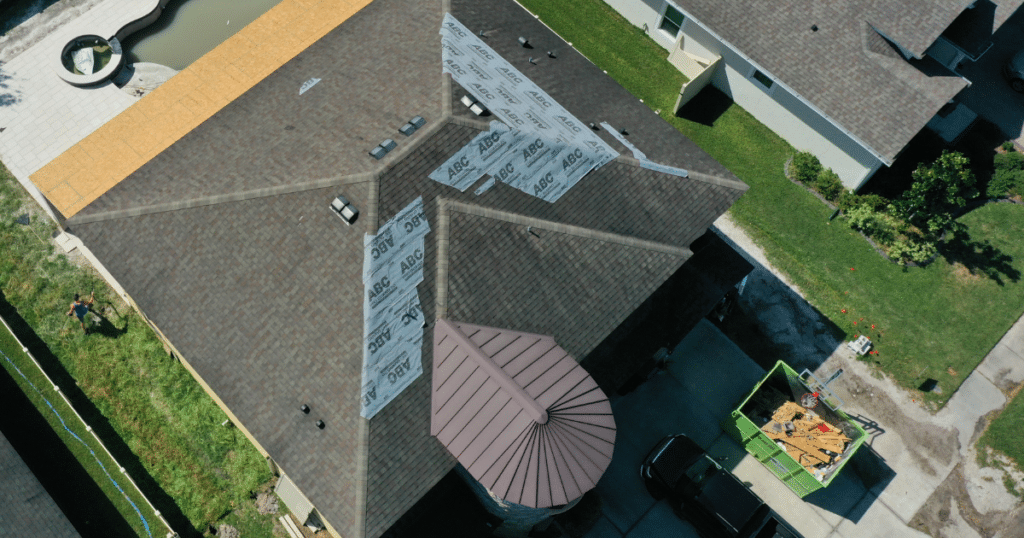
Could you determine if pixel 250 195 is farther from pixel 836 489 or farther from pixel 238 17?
pixel 836 489

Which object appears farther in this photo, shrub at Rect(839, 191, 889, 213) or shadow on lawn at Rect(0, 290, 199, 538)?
shrub at Rect(839, 191, 889, 213)

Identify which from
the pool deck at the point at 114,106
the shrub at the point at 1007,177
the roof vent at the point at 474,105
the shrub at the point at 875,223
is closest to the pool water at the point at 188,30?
the pool deck at the point at 114,106

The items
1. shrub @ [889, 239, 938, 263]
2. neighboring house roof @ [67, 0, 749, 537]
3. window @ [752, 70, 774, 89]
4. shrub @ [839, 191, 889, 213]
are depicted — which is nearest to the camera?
neighboring house roof @ [67, 0, 749, 537]

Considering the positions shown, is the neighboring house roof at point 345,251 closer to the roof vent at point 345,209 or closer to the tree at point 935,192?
the roof vent at point 345,209

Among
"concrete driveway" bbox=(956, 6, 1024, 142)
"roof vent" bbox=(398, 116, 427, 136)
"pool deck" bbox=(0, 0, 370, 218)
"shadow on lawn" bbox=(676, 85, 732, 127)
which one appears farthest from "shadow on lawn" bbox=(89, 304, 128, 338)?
"concrete driveway" bbox=(956, 6, 1024, 142)

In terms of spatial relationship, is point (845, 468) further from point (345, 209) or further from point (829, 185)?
point (345, 209)

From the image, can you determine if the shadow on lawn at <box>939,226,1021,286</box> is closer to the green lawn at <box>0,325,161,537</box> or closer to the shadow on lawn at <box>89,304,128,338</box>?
the green lawn at <box>0,325,161,537</box>

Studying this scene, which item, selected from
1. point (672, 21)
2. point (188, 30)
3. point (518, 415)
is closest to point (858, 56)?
point (672, 21)
